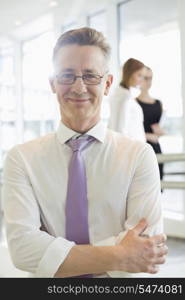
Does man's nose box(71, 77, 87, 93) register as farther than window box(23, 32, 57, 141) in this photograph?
No

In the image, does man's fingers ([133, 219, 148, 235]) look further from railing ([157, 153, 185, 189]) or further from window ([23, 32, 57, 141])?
window ([23, 32, 57, 141])

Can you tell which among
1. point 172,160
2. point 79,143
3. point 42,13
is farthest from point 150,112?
point 79,143

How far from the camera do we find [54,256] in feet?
2.07

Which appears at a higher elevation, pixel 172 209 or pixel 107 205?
pixel 107 205

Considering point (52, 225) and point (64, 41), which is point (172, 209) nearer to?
point (52, 225)

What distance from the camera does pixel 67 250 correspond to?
2.07 feet

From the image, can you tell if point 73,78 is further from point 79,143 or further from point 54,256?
point 54,256

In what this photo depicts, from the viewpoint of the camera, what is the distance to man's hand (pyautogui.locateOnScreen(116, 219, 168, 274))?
2.02 feet

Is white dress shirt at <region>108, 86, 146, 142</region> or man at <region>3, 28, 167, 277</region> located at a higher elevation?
white dress shirt at <region>108, 86, 146, 142</region>

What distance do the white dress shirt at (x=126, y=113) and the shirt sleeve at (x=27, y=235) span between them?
52cm

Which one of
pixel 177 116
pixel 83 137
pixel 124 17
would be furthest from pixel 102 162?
pixel 124 17

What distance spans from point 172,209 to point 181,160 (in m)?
0.31

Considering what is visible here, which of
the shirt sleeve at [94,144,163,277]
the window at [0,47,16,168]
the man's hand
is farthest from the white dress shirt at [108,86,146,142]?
the man's hand

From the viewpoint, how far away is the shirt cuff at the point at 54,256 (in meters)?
0.63
